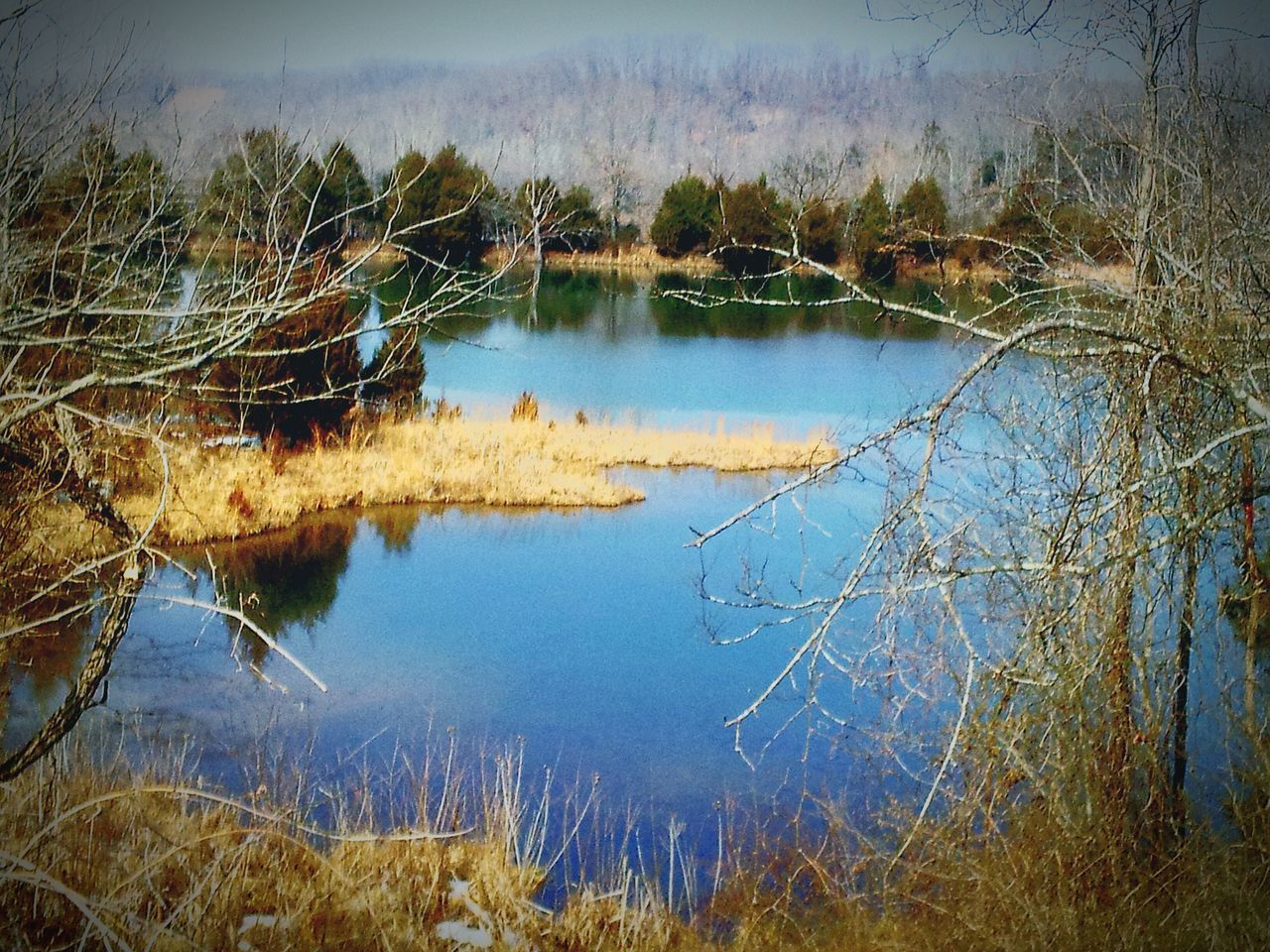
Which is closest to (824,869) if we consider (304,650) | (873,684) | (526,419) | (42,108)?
(873,684)

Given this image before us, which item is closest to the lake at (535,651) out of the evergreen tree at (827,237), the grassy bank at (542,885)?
the grassy bank at (542,885)

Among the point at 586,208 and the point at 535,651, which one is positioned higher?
the point at 586,208

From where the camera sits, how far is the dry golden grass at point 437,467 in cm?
1188

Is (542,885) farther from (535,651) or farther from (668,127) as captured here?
(668,127)

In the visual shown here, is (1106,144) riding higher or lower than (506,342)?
higher

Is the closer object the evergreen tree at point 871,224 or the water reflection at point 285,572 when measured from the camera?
the water reflection at point 285,572

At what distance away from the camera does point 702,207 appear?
Result: 34.4 meters

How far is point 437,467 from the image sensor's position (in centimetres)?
1414

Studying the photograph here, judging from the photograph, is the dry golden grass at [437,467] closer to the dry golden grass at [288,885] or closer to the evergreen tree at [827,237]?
the dry golden grass at [288,885]

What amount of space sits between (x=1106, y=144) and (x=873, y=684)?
3.79 m

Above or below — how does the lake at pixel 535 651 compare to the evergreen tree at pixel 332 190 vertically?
below

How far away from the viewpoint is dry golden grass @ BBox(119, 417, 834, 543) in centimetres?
1188

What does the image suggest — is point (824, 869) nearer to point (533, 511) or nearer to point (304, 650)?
point (304, 650)

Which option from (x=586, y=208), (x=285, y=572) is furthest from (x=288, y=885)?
(x=586, y=208)
